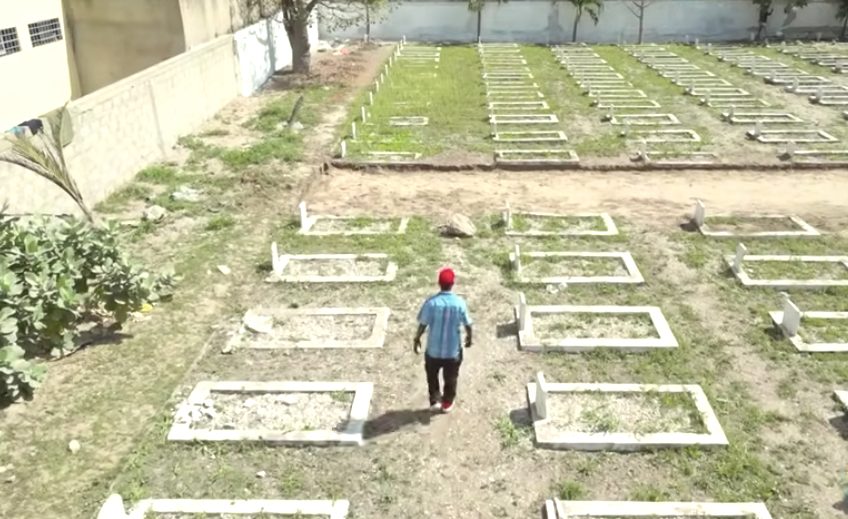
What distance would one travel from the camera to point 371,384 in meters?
6.59

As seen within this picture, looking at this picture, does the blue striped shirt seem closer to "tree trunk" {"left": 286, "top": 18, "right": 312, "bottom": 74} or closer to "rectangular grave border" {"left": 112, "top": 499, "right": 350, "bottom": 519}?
"rectangular grave border" {"left": 112, "top": 499, "right": 350, "bottom": 519}

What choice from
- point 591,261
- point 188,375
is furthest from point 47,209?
point 591,261

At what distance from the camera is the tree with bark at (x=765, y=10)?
29250 millimetres

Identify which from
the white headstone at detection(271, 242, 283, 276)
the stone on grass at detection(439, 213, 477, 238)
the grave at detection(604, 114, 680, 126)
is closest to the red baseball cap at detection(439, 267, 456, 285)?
the white headstone at detection(271, 242, 283, 276)

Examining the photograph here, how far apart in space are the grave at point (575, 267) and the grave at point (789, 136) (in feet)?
23.3

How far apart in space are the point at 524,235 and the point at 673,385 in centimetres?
397

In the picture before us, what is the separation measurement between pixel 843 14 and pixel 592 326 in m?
28.7

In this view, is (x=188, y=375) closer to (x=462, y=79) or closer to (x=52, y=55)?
(x=52, y=55)

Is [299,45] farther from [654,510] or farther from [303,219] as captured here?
[654,510]

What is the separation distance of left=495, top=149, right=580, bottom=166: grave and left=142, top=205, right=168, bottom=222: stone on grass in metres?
6.10

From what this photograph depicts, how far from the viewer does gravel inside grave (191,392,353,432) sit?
608 cm

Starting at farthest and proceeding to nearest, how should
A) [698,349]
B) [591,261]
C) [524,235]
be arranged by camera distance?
[524,235] < [591,261] < [698,349]

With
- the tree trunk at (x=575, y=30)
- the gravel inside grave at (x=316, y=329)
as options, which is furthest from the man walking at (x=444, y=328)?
the tree trunk at (x=575, y=30)

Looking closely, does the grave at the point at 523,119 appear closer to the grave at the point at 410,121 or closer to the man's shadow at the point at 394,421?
the grave at the point at 410,121
